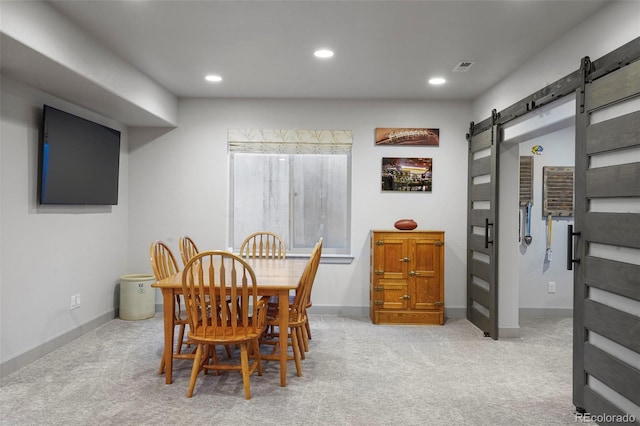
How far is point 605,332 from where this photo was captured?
249 cm

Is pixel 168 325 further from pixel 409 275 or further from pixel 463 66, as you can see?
pixel 463 66

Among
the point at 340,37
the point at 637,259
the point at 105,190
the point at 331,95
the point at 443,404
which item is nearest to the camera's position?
the point at 637,259

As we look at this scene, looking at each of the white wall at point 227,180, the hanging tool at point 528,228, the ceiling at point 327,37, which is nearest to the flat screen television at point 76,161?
the white wall at point 227,180

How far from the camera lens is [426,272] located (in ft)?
16.0

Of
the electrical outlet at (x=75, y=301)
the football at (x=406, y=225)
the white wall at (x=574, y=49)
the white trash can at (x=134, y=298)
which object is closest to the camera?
the white wall at (x=574, y=49)

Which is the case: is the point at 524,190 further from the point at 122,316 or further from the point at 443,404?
the point at 122,316

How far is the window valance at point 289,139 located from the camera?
5293 millimetres

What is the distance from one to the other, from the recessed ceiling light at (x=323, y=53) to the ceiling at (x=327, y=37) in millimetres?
64

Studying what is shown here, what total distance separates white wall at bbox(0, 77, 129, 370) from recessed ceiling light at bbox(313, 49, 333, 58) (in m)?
2.28

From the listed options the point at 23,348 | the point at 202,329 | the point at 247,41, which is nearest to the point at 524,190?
the point at 247,41

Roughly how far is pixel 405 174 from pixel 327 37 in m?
2.34

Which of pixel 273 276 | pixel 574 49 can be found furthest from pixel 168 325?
pixel 574 49

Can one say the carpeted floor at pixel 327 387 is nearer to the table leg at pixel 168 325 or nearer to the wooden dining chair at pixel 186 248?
the table leg at pixel 168 325

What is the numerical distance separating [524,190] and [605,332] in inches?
121
